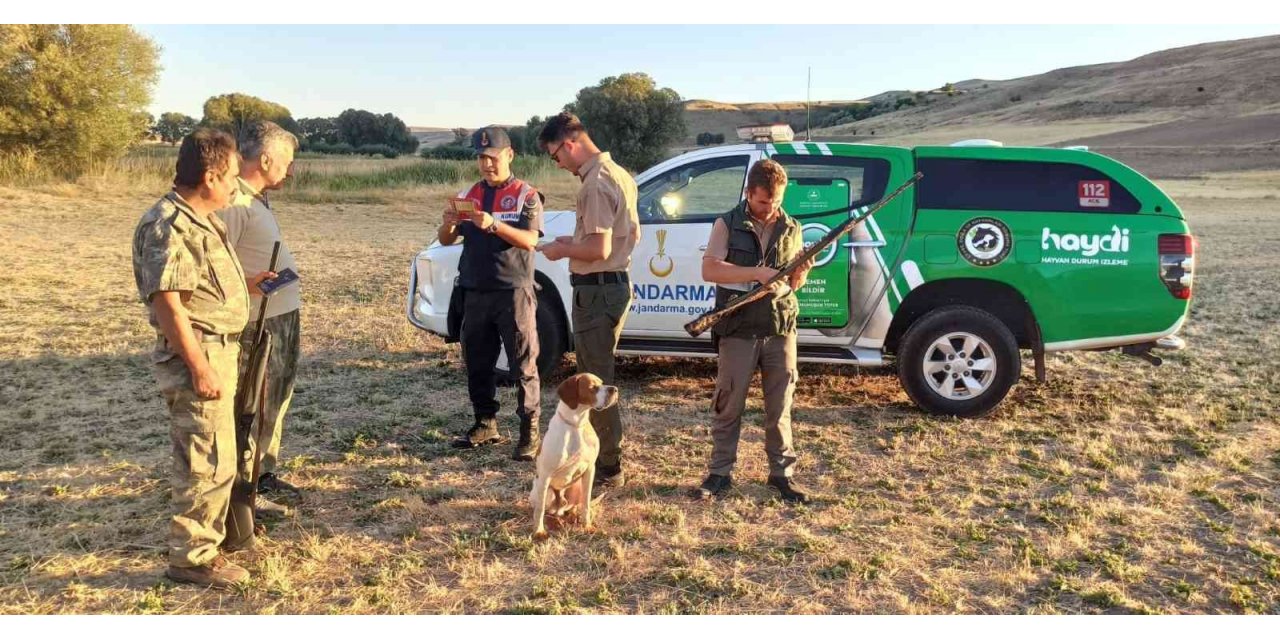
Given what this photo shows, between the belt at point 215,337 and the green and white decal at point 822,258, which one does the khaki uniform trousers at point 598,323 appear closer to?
the belt at point 215,337

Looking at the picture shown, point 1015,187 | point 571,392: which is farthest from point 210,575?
point 1015,187

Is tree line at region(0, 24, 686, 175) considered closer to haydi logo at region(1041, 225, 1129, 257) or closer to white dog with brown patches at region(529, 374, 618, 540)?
haydi logo at region(1041, 225, 1129, 257)

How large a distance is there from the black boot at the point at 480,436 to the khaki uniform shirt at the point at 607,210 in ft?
4.38

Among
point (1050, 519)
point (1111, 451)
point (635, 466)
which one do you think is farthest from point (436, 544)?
point (1111, 451)

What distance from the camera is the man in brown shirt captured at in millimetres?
4035

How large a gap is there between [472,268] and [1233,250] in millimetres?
14048

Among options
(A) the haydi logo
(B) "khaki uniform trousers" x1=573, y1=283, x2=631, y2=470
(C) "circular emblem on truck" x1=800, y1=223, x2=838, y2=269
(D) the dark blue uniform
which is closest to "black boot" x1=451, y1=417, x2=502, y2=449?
(D) the dark blue uniform

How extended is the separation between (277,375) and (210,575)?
101 cm

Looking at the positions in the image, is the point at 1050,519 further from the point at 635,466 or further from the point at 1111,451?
the point at 635,466

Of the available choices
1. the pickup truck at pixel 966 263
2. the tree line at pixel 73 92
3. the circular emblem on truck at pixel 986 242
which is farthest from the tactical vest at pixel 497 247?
the tree line at pixel 73 92

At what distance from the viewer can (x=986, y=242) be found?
5461 mm

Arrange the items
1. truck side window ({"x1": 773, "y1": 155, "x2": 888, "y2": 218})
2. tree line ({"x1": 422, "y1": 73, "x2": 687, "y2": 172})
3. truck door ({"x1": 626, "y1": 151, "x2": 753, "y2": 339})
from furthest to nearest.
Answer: tree line ({"x1": 422, "y1": 73, "x2": 687, "y2": 172})
truck door ({"x1": 626, "y1": 151, "x2": 753, "y2": 339})
truck side window ({"x1": 773, "y1": 155, "x2": 888, "y2": 218})

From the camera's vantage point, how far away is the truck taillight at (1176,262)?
5.33 meters

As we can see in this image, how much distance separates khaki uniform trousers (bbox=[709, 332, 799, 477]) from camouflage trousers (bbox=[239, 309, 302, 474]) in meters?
2.05
